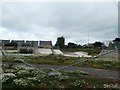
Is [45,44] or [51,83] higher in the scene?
[45,44]

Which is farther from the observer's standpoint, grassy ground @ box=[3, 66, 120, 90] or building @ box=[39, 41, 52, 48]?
Result: building @ box=[39, 41, 52, 48]

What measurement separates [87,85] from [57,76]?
1613mm

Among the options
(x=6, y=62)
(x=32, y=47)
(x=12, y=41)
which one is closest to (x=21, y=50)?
(x=32, y=47)

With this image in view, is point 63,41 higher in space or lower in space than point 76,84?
higher

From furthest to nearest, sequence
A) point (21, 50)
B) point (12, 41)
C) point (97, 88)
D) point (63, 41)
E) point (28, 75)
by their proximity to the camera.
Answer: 1. point (63, 41)
2. point (12, 41)
3. point (21, 50)
4. point (28, 75)
5. point (97, 88)

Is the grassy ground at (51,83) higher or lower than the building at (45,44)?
lower

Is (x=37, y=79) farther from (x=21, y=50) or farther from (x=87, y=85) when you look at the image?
(x=21, y=50)

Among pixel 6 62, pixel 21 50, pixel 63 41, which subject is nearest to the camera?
pixel 6 62

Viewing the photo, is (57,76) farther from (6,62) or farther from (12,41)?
(12,41)

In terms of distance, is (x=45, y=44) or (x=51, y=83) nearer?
(x=51, y=83)

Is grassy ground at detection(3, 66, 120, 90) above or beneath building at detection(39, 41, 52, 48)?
beneath

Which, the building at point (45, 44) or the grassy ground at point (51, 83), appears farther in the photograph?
the building at point (45, 44)

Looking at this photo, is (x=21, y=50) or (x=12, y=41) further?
(x=12, y=41)

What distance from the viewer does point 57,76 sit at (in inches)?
437
